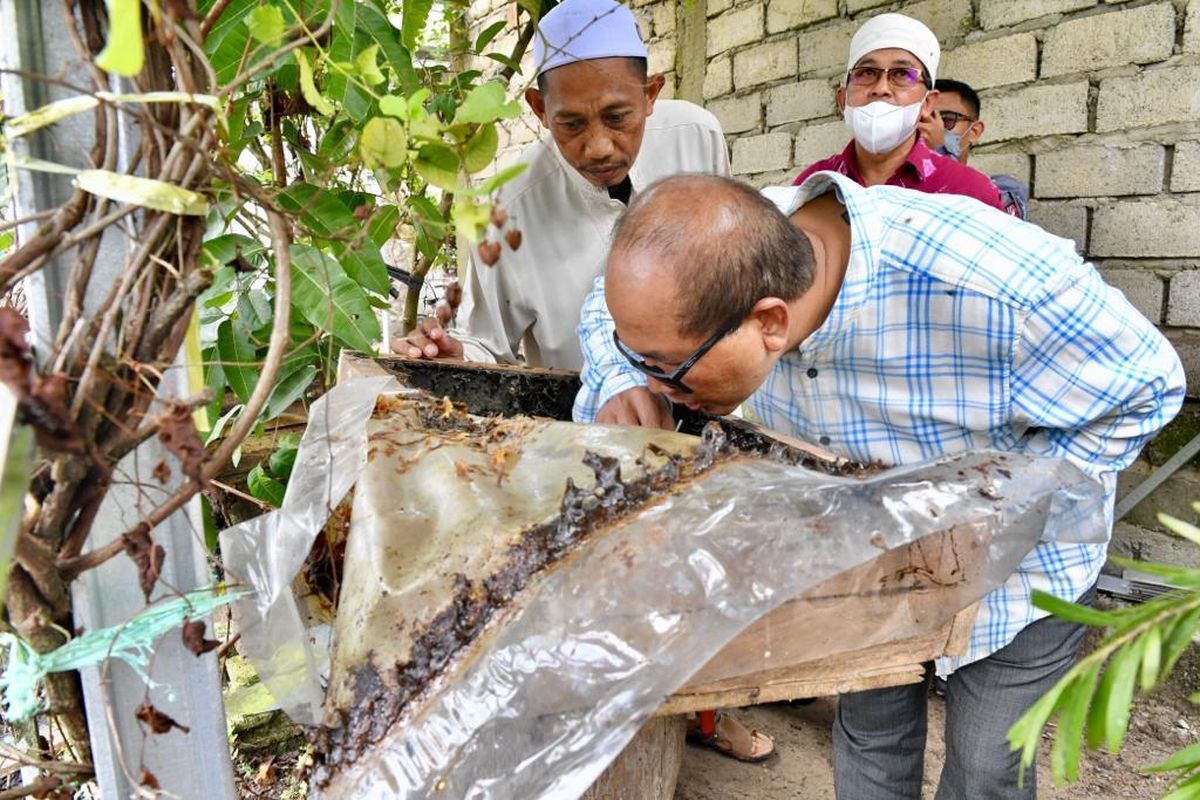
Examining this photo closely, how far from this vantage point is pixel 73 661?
2.27 ft

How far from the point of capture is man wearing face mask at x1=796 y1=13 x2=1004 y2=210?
2625 mm

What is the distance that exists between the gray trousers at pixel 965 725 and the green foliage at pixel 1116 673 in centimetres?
89

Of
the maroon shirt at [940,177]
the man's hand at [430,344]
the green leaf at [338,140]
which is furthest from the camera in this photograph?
the maroon shirt at [940,177]

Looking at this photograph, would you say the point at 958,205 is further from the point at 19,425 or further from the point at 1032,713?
the point at 19,425

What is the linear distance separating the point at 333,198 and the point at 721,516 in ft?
2.61

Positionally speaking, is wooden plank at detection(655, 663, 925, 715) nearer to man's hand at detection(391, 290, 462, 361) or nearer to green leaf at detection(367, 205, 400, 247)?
man's hand at detection(391, 290, 462, 361)

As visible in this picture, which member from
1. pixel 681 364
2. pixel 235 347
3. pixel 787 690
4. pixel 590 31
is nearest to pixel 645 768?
pixel 787 690

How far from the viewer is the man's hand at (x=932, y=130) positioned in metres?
2.75

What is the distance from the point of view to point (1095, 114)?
9.11 ft

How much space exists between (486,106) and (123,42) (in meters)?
0.32

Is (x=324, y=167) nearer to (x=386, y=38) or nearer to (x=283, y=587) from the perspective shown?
(x=386, y=38)

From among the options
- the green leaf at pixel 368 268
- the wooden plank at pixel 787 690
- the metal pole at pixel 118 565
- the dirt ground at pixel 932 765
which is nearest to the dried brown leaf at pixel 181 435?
the metal pole at pixel 118 565

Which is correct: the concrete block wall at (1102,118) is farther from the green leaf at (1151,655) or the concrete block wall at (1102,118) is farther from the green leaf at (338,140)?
the green leaf at (1151,655)

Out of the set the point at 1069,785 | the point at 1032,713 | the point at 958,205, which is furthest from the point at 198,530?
the point at 1069,785
